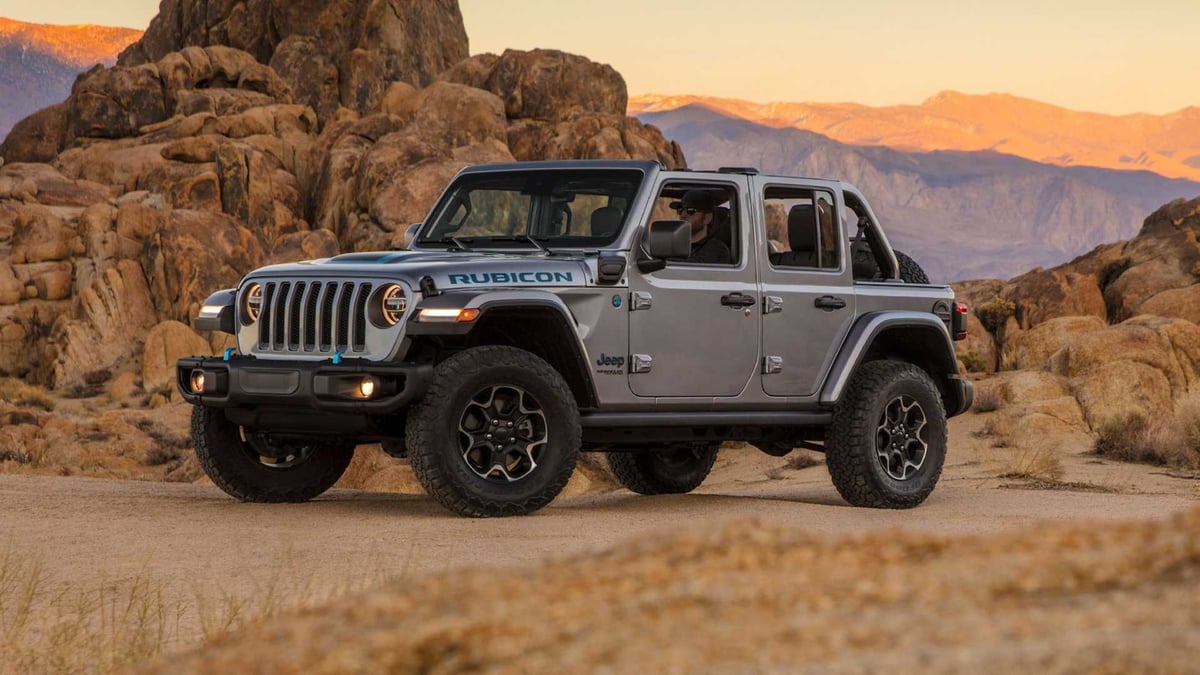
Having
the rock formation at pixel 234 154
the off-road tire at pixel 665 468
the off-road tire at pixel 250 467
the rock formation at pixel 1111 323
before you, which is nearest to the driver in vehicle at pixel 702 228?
the off-road tire at pixel 665 468

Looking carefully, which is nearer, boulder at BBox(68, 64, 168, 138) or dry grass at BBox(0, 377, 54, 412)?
dry grass at BBox(0, 377, 54, 412)

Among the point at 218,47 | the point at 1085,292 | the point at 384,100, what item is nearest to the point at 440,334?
the point at 1085,292

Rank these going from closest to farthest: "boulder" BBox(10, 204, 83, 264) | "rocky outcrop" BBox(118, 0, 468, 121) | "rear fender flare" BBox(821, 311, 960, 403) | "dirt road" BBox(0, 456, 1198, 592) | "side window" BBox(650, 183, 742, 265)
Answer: "dirt road" BBox(0, 456, 1198, 592) → "side window" BBox(650, 183, 742, 265) → "rear fender flare" BBox(821, 311, 960, 403) → "boulder" BBox(10, 204, 83, 264) → "rocky outcrop" BBox(118, 0, 468, 121)

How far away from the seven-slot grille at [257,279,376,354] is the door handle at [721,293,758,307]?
2352mm

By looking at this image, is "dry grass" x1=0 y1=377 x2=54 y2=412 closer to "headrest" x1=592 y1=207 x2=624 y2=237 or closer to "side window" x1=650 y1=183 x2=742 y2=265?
"side window" x1=650 y1=183 x2=742 y2=265


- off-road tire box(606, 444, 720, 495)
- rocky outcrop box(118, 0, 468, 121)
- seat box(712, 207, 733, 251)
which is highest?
rocky outcrop box(118, 0, 468, 121)

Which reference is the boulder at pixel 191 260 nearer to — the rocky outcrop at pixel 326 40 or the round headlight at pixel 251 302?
the rocky outcrop at pixel 326 40

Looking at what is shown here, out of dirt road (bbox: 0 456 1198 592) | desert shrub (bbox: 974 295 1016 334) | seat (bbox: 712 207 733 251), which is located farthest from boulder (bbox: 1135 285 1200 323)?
seat (bbox: 712 207 733 251)

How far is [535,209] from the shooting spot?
993cm

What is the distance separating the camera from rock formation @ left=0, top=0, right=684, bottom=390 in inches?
1692

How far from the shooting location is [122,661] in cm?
484

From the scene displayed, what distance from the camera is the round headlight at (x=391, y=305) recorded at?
336 inches

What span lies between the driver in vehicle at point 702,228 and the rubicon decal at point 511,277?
125cm

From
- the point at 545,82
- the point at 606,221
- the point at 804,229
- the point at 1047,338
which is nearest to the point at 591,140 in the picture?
the point at 545,82
